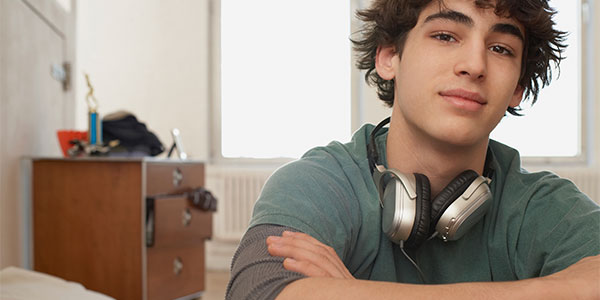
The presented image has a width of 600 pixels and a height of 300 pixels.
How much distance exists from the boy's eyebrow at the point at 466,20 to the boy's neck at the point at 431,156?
0.20m

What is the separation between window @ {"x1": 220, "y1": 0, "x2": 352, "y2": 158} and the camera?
14.3 feet

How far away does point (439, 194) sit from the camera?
97 cm

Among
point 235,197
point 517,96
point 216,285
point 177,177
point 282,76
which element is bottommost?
point 216,285

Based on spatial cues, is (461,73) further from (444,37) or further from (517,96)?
(517,96)

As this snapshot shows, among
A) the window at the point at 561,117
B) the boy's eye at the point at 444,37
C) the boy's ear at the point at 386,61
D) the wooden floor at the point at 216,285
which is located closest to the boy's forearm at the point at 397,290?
the boy's eye at the point at 444,37

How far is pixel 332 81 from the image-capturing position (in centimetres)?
437

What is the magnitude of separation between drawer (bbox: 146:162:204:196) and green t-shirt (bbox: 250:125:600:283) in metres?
Answer: 1.55

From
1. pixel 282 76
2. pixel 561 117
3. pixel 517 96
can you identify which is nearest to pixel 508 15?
pixel 517 96

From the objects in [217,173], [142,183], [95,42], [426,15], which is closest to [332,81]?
[217,173]

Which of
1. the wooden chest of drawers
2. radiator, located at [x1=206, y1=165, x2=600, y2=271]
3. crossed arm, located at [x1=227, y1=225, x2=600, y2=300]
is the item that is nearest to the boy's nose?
crossed arm, located at [x1=227, y1=225, x2=600, y2=300]

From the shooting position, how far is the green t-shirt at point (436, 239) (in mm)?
922

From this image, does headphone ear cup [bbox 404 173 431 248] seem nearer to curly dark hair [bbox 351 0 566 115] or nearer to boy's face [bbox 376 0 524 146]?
boy's face [bbox 376 0 524 146]

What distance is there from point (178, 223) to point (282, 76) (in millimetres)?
1994

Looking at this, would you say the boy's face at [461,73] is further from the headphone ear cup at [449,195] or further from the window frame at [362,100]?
the window frame at [362,100]
